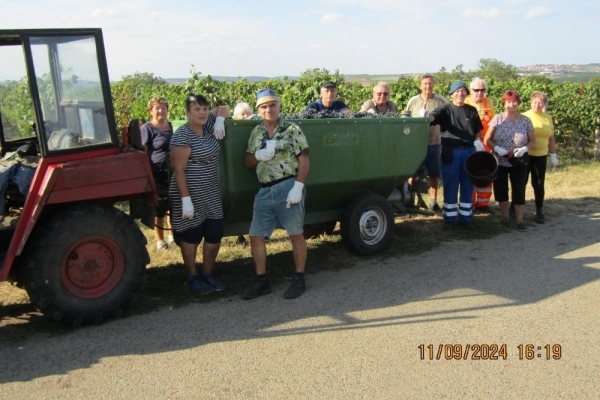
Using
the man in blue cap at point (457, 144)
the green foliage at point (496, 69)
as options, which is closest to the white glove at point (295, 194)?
the man in blue cap at point (457, 144)

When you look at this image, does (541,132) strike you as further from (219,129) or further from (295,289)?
(219,129)

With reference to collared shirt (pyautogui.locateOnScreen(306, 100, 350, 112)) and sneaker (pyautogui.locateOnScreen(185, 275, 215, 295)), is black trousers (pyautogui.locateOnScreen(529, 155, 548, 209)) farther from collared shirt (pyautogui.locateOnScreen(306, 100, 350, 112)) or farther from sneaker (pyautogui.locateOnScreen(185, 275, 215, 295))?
sneaker (pyautogui.locateOnScreen(185, 275, 215, 295))

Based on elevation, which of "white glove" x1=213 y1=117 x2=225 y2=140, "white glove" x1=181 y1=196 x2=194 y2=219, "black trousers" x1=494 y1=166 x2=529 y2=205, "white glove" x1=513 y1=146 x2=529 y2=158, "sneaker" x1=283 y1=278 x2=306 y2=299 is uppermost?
"white glove" x1=213 y1=117 x2=225 y2=140

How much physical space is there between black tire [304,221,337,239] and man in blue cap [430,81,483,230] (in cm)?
161

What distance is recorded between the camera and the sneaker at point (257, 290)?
17.0 ft

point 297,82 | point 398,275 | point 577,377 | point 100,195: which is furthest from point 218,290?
point 297,82

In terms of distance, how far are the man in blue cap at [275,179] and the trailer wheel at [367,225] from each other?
3.72 ft

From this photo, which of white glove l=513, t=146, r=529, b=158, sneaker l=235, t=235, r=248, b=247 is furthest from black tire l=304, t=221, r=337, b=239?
white glove l=513, t=146, r=529, b=158

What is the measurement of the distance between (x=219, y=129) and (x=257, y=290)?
4.76 ft

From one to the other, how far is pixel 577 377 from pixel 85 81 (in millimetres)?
4059

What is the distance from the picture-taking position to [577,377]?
3816mm

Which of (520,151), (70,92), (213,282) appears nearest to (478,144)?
(520,151)

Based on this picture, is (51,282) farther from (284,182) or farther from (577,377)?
(577,377)

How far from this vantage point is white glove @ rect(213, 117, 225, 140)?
5.11m
